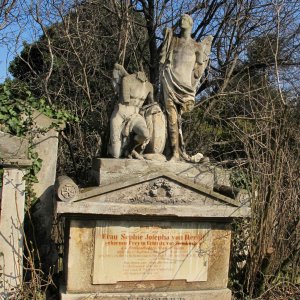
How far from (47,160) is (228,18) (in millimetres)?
7163

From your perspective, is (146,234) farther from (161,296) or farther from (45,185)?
(45,185)

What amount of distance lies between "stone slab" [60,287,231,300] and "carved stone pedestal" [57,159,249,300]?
10 millimetres

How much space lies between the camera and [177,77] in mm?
5258

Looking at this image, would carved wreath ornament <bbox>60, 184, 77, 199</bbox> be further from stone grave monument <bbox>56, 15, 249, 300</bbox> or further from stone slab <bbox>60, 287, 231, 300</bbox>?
stone slab <bbox>60, 287, 231, 300</bbox>

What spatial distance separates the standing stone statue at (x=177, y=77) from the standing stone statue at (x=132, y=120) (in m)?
0.16

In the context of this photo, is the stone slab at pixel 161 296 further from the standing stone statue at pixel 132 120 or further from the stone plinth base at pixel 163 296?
the standing stone statue at pixel 132 120

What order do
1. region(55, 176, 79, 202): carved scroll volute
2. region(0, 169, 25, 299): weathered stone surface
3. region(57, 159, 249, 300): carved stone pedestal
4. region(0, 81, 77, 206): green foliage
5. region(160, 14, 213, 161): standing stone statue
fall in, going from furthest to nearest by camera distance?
region(0, 81, 77, 206): green foliage < region(160, 14, 213, 161): standing stone statue < region(0, 169, 25, 299): weathered stone surface < region(57, 159, 249, 300): carved stone pedestal < region(55, 176, 79, 202): carved scroll volute

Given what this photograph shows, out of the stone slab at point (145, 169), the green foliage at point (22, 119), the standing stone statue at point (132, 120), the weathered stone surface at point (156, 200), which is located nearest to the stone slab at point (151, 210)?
the weathered stone surface at point (156, 200)

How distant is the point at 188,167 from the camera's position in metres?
5.20

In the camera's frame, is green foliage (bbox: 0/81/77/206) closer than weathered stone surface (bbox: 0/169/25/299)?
No

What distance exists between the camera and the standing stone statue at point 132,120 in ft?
16.6

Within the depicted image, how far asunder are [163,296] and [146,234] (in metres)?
0.72

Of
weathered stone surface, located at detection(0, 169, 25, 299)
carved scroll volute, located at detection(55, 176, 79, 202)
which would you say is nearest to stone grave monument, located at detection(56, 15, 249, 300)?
carved scroll volute, located at detection(55, 176, 79, 202)

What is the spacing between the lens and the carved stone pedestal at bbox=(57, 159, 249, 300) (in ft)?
15.6
